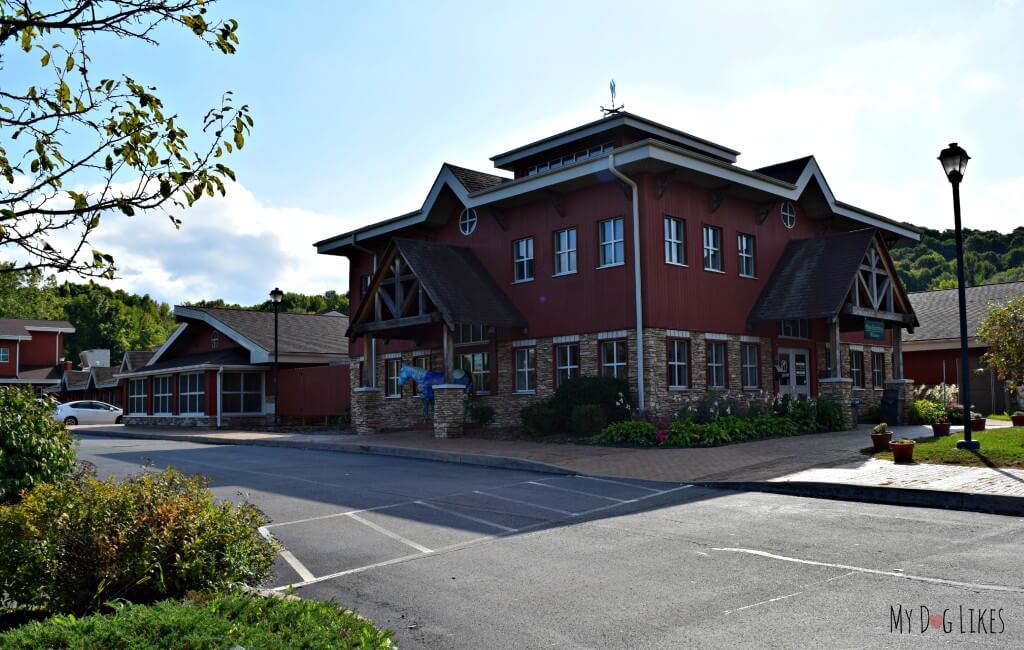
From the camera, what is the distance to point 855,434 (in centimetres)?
2139

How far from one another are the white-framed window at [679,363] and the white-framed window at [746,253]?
3585 millimetres

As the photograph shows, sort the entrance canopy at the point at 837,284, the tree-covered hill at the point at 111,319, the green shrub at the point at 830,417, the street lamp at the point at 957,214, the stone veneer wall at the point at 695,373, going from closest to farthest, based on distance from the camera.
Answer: the street lamp at the point at 957,214
the stone veneer wall at the point at 695,373
the green shrub at the point at 830,417
the entrance canopy at the point at 837,284
the tree-covered hill at the point at 111,319

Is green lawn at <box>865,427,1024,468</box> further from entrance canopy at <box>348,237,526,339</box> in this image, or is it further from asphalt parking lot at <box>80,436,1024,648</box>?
entrance canopy at <box>348,237,526,339</box>

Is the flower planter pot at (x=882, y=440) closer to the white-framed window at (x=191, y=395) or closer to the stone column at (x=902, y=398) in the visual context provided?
the stone column at (x=902, y=398)

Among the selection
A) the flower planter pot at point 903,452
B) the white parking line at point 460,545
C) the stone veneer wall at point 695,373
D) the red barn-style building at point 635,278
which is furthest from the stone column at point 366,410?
the flower planter pot at point 903,452

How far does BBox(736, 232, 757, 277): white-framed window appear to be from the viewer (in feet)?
83.0

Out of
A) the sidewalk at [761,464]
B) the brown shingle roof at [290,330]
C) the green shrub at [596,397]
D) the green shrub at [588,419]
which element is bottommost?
the sidewalk at [761,464]

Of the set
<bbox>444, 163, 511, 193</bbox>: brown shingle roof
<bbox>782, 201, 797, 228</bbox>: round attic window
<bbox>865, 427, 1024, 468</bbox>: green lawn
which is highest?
<bbox>444, 163, 511, 193</bbox>: brown shingle roof

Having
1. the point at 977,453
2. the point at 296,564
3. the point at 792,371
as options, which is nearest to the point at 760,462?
the point at 977,453

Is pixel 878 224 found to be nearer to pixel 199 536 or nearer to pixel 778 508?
pixel 778 508

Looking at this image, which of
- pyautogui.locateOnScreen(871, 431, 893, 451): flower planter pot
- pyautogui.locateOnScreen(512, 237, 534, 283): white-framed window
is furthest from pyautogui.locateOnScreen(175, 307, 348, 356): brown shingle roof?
pyautogui.locateOnScreen(871, 431, 893, 451): flower planter pot

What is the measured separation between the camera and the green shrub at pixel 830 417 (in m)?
22.7

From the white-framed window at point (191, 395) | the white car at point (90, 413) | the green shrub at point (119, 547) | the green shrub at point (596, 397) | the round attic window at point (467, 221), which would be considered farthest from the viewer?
the white car at point (90, 413)

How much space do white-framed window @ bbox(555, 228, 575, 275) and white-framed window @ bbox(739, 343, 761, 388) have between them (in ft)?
18.2
